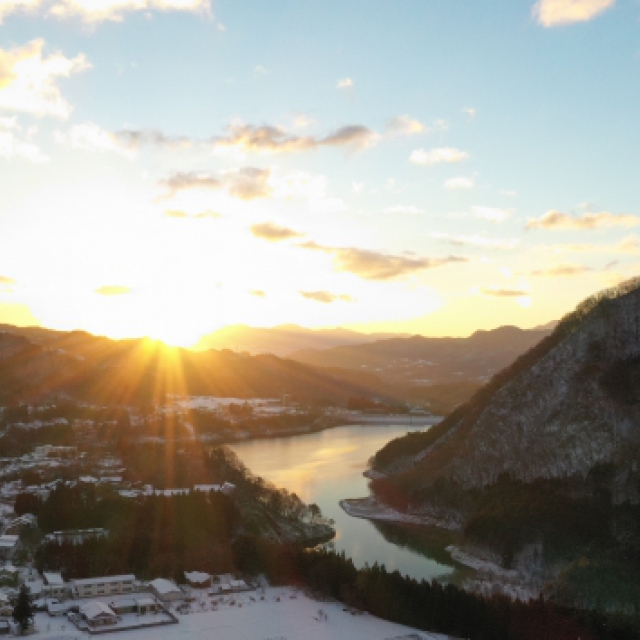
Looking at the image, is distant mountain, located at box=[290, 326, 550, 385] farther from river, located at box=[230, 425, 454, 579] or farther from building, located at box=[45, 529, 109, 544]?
building, located at box=[45, 529, 109, 544]

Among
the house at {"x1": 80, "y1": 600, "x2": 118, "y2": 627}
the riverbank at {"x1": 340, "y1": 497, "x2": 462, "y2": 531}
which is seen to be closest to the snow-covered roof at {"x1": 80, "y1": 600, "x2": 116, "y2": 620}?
the house at {"x1": 80, "y1": 600, "x2": 118, "y2": 627}

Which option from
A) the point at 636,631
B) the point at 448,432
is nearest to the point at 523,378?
the point at 448,432

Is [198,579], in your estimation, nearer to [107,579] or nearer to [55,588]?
[107,579]

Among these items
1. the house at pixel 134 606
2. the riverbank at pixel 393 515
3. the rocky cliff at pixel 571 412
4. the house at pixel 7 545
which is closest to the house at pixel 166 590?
the house at pixel 134 606

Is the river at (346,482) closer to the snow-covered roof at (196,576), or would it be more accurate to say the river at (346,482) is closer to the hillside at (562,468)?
the hillside at (562,468)

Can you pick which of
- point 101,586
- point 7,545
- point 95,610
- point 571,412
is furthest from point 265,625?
point 571,412
